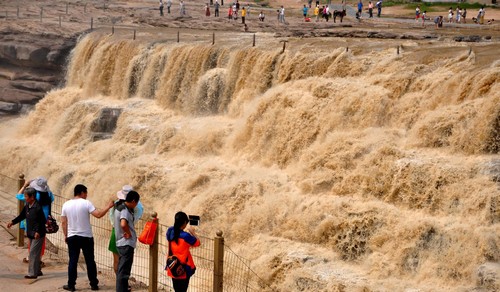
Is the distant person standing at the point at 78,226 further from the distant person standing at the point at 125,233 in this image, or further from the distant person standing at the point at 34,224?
the distant person standing at the point at 34,224

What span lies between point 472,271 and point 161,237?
5707mm

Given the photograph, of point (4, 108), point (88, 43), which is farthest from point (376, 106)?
point (4, 108)

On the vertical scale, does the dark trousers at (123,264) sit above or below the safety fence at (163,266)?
above

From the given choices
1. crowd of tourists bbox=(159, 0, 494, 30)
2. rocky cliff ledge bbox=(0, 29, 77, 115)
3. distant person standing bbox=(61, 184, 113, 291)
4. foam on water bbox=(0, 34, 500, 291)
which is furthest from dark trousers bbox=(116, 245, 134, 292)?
crowd of tourists bbox=(159, 0, 494, 30)

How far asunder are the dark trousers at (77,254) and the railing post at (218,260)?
1.61 metres

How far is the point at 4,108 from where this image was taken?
99.3ft

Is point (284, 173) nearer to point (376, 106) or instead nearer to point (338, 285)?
point (376, 106)

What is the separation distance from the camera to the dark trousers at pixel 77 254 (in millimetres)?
10656

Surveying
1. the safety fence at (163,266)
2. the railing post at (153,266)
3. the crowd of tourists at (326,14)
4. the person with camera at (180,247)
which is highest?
the crowd of tourists at (326,14)

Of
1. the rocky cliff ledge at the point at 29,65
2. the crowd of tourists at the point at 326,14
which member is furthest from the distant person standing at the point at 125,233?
the crowd of tourists at the point at 326,14

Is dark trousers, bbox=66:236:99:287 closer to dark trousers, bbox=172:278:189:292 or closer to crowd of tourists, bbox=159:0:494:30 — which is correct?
dark trousers, bbox=172:278:189:292

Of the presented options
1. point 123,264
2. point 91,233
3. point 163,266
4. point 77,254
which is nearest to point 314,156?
point 163,266

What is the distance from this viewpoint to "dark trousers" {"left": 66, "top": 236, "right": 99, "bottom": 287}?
1066cm

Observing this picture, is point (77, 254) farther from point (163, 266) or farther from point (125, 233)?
point (163, 266)
